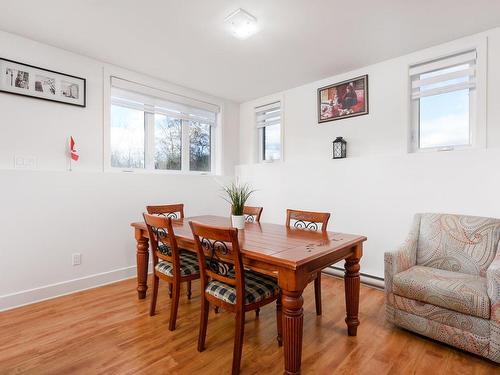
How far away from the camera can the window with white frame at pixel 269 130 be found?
4172mm

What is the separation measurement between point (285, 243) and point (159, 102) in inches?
109

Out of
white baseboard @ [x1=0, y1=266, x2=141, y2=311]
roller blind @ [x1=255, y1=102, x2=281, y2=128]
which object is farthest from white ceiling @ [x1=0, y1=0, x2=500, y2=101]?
white baseboard @ [x1=0, y1=266, x2=141, y2=311]

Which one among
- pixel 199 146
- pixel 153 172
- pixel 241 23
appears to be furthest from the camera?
pixel 199 146

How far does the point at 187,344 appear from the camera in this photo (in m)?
1.87

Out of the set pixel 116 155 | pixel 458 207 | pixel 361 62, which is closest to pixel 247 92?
pixel 361 62

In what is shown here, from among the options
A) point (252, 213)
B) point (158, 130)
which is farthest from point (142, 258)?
point (158, 130)

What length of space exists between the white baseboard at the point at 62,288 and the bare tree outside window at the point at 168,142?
4.62ft

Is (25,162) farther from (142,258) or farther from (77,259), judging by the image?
(142,258)

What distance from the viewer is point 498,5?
2.08 meters

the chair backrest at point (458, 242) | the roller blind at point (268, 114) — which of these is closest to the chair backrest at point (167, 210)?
the roller blind at point (268, 114)

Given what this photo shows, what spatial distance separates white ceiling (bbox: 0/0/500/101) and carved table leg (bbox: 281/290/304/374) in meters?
2.07

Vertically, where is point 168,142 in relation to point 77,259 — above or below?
above

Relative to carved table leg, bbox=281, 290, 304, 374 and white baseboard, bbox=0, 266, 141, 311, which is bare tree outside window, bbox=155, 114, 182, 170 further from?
carved table leg, bbox=281, 290, 304, 374

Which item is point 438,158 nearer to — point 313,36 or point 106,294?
point 313,36
